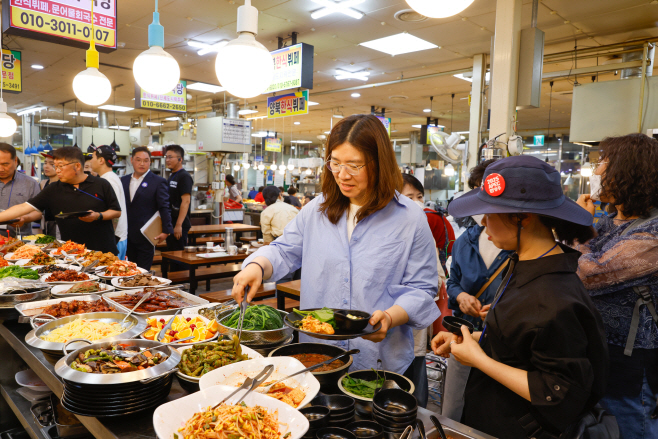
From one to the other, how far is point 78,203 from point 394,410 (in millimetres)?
3870

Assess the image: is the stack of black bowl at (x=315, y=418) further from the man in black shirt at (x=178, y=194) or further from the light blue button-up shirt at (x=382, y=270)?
the man in black shirt at (x=178, y=194)

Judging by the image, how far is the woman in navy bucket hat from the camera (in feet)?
3.86

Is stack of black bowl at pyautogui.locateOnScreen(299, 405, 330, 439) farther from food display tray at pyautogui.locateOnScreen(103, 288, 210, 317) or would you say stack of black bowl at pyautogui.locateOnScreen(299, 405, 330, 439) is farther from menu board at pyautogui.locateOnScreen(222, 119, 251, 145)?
menu board at pyautogui.locateOnScreen(222, 119, 251, 145)

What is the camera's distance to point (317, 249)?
75.1 inches

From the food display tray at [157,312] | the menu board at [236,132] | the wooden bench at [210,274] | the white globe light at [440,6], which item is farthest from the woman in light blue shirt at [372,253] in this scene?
the menu board at [236,132]

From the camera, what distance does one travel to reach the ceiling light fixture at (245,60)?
2361 mm

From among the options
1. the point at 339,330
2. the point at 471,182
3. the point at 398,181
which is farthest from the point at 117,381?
the point at 471,182

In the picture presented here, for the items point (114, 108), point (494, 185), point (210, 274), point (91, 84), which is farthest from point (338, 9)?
point (114, 108)

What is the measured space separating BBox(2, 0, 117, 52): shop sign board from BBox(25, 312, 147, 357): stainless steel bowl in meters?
3.05

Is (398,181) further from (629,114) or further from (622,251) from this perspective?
(629,114)

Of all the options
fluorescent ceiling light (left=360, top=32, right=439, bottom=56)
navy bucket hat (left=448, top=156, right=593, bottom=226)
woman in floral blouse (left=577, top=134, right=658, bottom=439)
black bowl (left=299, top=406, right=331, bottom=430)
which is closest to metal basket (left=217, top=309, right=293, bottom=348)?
black bowl (left=299, top=406, right=331, bottom=430)

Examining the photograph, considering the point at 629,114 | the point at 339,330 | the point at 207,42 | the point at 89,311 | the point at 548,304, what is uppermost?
the point at 207,42

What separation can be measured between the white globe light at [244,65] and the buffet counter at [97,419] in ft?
5.51

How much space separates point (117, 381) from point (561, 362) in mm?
1322
